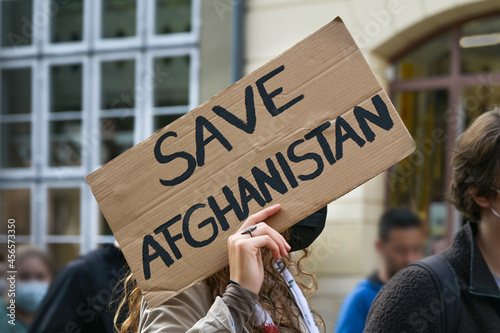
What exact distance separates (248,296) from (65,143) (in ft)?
20.5

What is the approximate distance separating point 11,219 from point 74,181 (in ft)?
2.47

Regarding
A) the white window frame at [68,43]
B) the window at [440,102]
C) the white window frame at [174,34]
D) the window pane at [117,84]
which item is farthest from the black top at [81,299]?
the white window frame at [68,43]

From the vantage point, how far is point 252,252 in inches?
72.4

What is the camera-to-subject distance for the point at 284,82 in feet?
6.59

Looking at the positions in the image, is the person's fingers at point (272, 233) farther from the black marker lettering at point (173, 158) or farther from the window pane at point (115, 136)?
the window pane at point (115, 136)

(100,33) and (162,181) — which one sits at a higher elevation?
(100,33)

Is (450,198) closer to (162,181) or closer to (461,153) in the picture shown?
(461,153)

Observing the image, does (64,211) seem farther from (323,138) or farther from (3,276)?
(323,138)

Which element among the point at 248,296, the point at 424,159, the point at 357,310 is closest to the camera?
the point at 248,296

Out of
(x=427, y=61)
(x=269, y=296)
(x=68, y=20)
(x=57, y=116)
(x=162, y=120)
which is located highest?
(x=68, y=20)

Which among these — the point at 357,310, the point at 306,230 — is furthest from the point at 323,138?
the point at 357,310

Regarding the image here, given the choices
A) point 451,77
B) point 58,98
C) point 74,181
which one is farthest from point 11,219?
point 451,77

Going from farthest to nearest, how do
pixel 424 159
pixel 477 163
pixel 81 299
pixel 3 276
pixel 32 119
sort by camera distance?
pixel 32 119, pixel 424 159, pixel 3 276, pixel 81 299, pixel 477 163

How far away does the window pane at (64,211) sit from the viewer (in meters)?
7.70
